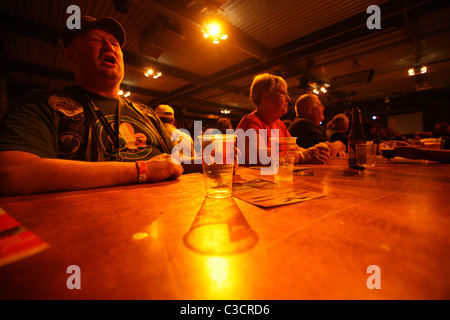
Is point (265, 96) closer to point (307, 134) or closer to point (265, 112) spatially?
point (265, 112)

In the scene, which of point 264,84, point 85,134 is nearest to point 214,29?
point 264,84

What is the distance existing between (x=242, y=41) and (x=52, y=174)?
14.6 ft

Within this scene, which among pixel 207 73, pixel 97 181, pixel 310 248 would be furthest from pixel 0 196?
pixel 207 73

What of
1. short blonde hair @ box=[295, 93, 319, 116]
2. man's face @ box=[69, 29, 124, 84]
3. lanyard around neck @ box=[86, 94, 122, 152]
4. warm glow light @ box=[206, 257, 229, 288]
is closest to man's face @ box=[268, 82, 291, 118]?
short blonde hair @ box=[295, 93, 319, 116]

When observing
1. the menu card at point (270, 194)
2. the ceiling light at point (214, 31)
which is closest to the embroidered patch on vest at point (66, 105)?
the menu card at point (270, 194)

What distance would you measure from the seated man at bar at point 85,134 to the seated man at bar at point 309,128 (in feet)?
6.16

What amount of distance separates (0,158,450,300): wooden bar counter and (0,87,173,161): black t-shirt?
44cm

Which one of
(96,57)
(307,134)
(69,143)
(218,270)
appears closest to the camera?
(218,270)

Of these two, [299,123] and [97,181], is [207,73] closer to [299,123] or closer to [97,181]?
[299,123]

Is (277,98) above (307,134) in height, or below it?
above

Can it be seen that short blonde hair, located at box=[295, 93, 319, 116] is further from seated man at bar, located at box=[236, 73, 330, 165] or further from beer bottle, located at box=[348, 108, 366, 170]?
beer bottle, located at box=[348, 108, 366, 170]

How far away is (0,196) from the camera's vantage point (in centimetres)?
72

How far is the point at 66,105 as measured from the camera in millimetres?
1148

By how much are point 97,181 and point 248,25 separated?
14.1 feet
